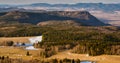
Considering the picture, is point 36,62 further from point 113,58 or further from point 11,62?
point 113,58

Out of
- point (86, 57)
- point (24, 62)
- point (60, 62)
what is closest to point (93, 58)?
point (86, 57)

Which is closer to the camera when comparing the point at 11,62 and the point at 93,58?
the point at 11,62

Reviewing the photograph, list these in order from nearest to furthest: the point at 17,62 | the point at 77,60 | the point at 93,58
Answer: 1. the point at 17,62
2. the point at 77,60
3. the point at 93,58

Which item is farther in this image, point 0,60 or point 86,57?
point 86,57

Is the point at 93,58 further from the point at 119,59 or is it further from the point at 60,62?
the point at 60,62

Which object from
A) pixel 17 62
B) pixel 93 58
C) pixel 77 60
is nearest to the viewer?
pixel 17 62

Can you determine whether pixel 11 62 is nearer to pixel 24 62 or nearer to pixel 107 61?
pixel 24 62

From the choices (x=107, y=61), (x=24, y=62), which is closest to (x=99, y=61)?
(x=107, y=61)

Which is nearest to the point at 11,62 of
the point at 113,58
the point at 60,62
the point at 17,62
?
the point at 17,62
